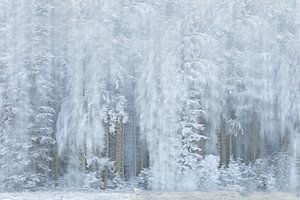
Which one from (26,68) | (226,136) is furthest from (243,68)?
(26,68)

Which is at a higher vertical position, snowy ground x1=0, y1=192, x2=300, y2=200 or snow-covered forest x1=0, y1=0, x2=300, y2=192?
snow-covered forest x1=0, y1=0, x2=300, y2=192

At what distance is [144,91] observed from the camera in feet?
65.2

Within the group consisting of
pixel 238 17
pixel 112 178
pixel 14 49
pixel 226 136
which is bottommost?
pixel 112 178

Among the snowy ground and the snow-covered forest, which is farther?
the snow-covered forest

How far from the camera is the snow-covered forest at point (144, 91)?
1942 cm

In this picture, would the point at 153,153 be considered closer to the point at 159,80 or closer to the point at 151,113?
the point at 151,113

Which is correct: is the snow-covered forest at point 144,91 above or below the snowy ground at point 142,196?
above

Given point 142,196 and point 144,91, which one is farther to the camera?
point 144,91

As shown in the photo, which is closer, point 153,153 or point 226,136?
point 153,153

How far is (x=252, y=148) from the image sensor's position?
22109mm

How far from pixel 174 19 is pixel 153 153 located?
5109 millimetres

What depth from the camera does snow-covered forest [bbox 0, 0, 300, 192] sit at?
19422 millimetres

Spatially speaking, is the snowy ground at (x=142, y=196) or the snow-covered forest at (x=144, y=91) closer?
the snowy ground at (x=142, y=196)

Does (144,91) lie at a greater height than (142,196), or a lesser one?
greater
